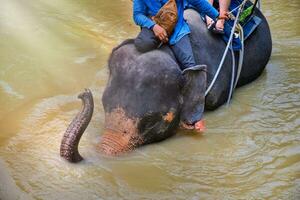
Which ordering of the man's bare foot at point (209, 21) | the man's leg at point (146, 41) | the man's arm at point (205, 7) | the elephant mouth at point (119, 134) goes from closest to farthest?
1. the elephant mouth at point (119, 134)
2. the man's leg at point (146, 41)
3. the man's arm at point (205, 7)
4. the man's bare foot at point (209, 21)

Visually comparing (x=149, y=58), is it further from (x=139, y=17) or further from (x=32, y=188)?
(x=32, y=188)

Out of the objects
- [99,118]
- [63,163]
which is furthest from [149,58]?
[63,163]

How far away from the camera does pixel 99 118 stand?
4.05 meters

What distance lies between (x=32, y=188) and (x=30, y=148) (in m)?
0.50

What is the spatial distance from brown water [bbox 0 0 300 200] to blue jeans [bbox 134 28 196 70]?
552 mm

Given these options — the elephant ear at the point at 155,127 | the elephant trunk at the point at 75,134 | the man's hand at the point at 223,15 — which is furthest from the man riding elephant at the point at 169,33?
the elephant trunk at the point at 75,134

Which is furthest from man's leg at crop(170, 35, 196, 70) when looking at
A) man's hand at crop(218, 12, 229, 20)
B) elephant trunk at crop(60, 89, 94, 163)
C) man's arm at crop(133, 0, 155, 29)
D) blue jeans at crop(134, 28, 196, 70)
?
elephant trunk at crop(60, 89, 94, 163)

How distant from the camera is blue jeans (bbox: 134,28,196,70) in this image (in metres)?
3.83

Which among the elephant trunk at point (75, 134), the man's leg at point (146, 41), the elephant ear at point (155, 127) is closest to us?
the elephant trunk at point (75, 134)

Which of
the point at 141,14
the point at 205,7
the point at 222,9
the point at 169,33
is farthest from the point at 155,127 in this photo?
the point at 222,9

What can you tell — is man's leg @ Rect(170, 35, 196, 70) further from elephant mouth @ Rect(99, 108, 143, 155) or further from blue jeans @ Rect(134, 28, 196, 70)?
elephant mouth @ Rect(99, 108, 143, 155)

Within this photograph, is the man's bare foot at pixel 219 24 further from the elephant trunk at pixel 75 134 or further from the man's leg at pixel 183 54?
the elephant trunk at pixel 75 134

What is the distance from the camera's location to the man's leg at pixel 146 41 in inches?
150

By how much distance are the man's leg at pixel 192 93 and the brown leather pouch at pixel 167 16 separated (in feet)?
0.70
